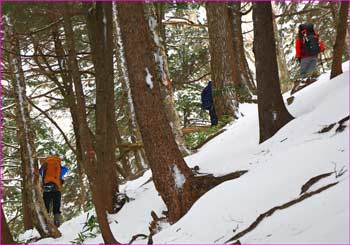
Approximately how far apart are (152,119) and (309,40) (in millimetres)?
6566

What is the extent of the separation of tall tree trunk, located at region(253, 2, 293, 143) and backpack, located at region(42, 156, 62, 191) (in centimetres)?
566

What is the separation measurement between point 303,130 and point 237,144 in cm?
197

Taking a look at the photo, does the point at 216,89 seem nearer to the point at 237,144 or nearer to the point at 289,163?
the point at 237,144

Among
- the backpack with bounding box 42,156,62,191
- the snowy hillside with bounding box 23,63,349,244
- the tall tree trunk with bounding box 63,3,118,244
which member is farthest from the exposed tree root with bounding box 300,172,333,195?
the backpack with bounding box 42,156,62,191

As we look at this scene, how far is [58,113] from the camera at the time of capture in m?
20.9

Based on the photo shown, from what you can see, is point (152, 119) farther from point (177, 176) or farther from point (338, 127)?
point (338, 127)

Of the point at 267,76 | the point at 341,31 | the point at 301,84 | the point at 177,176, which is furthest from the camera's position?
the point at 301,84

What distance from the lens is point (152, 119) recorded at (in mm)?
6215

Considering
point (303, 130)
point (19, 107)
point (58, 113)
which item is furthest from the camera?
point (58, 113)

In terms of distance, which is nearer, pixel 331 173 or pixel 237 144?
pixel 331 173

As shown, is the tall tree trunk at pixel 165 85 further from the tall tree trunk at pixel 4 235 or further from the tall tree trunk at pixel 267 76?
the tall tree trunk at pixel 4 235

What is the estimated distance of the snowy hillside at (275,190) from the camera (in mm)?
3738

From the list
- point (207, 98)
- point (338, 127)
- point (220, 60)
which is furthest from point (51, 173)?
point (338, 127)

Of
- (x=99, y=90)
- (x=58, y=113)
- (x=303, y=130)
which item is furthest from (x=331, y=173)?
(x=58, y=113)
